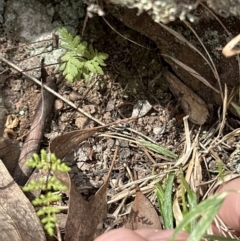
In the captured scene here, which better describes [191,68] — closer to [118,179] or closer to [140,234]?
[118,179]

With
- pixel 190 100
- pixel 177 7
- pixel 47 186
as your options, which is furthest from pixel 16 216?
pixel 177 7

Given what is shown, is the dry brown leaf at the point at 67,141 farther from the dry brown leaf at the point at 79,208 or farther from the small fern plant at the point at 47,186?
the small fern plant at the point at 47,186

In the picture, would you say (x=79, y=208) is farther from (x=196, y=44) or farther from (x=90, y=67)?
(x=196, y=44)

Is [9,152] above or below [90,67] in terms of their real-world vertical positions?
below

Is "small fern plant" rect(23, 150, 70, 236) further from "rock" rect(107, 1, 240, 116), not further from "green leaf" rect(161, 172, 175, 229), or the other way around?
"rock" rect(107, 1, 240, 116)

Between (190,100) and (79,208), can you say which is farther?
(190,100)

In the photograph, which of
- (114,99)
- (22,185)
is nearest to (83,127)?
(114,99)

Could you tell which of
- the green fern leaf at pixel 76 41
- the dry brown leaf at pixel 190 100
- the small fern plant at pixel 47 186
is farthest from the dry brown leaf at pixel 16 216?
the dry brown leaf at pixel 190 100
